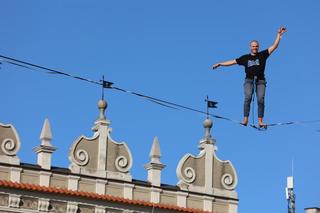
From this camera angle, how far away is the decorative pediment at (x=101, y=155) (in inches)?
1804

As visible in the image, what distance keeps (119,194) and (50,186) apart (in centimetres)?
296

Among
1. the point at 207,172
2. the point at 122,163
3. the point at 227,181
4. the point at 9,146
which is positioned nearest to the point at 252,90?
the point at 9,146

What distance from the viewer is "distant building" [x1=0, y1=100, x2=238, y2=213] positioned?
4416cm

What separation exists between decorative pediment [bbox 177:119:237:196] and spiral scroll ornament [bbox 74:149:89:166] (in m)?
4.14

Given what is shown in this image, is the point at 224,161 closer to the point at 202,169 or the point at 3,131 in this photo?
the point at 202,169

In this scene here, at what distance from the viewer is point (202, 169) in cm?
4919

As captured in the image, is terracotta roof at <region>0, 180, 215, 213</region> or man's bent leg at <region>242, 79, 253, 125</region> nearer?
man's bent leg at <region>242, 79, 253, 125</region>

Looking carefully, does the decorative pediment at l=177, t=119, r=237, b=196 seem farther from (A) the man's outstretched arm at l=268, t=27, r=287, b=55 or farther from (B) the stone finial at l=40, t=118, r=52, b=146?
(A) the man's outstretched arm at l=268, t=27, r=287, b=55

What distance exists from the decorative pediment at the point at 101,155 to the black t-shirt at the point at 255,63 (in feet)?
67.4

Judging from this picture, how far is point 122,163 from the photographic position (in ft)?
153

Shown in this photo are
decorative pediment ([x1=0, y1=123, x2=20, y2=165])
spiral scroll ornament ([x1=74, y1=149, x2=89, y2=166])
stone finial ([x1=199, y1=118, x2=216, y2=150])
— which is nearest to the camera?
decorative pediment ([x1=0, y1=123, x2=20, y2=165])

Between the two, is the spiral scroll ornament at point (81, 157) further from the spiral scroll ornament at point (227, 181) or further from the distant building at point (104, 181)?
the spiral scroll ornament at point (227, 181)

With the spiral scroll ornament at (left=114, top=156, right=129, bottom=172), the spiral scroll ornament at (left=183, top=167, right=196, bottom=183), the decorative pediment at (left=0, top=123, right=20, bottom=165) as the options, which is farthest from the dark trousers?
the spiral scroll ornament at (left=183, top=167, right=196, bottom=183)

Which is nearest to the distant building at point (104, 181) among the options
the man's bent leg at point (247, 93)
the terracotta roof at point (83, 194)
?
the terracotta roof at point (83, 194)
